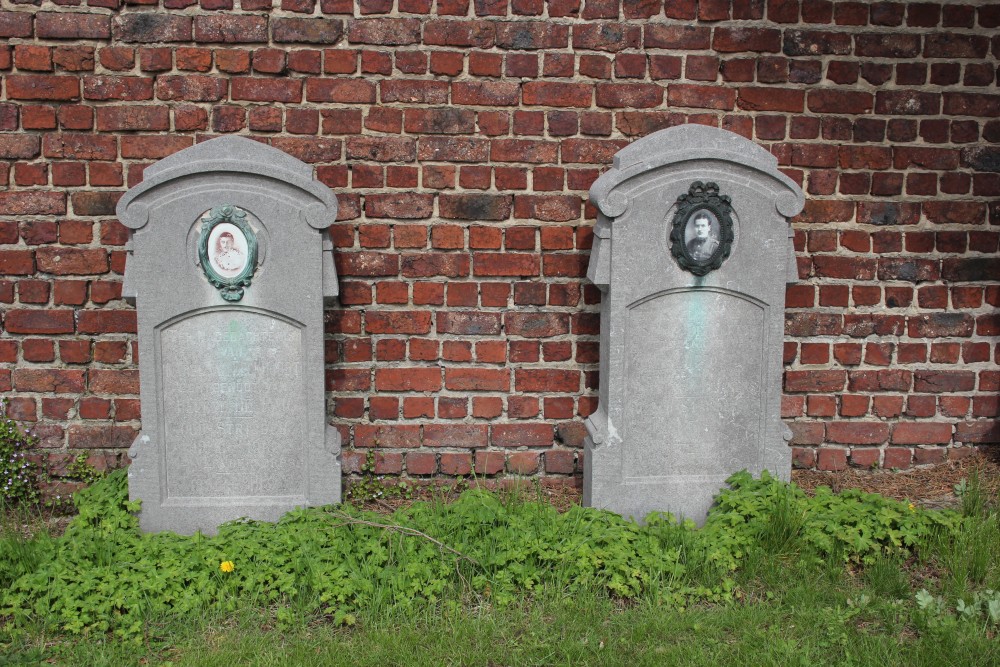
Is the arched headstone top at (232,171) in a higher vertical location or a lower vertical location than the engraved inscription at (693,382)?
higher

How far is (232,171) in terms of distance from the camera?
3648 millimetres

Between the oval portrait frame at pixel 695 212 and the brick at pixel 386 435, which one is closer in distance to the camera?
the oval portrait frame at pixel 695 212

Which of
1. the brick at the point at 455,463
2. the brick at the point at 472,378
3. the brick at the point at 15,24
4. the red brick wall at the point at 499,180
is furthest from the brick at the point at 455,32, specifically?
the brick at the point at 455,463

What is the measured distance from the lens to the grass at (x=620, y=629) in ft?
9.68

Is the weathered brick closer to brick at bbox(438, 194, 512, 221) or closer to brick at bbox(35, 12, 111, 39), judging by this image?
brick at bbox(35, 12, 111, 39)

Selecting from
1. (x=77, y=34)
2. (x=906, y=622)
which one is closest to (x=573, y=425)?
(x=906, y=622)


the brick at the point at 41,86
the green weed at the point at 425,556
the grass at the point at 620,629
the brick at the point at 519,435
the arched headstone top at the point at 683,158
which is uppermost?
the brick at the point at 41,86

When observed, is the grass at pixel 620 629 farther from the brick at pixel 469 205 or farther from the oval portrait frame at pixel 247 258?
the brick at pixel 469 205

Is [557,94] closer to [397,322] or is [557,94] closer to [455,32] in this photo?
[455,32]

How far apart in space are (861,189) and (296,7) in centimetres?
284

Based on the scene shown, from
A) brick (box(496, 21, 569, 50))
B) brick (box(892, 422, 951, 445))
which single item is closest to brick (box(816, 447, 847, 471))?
brick (box(892, 422, 951, 445))

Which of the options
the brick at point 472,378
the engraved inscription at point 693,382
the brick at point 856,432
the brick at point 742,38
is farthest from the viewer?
the brick at point 856,432

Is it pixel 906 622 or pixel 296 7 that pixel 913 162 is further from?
pixel 296 7

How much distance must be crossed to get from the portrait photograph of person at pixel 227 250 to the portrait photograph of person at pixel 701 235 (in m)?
1.86
